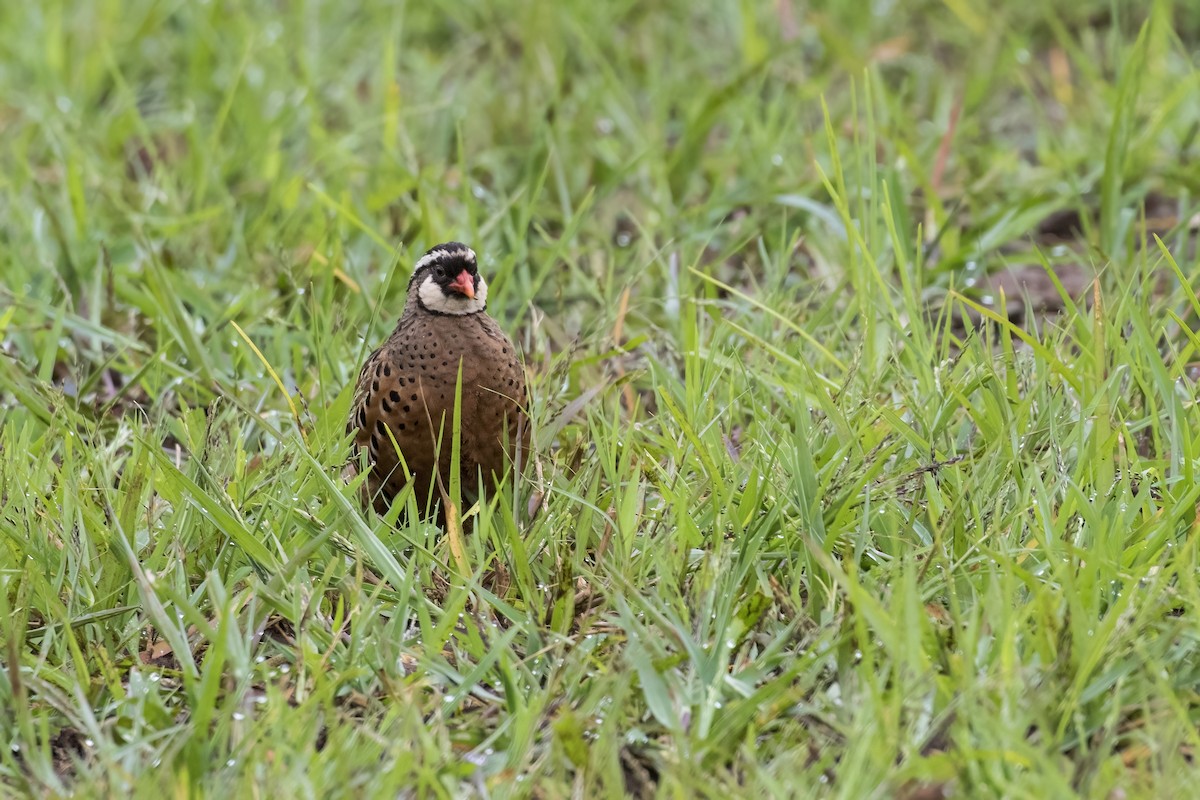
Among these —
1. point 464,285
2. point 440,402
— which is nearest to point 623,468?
point 440,402

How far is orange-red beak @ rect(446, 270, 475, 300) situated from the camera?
3.38m

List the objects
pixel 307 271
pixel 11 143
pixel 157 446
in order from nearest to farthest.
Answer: pixel 157 446 < pixel 307 271 < pixel 11 143

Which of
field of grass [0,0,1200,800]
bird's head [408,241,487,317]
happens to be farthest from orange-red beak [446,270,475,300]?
field of grass [0,0,1200,800]

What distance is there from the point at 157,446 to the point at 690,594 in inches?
42.6

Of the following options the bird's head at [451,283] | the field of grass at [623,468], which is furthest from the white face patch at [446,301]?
the field of grass at [623,468]

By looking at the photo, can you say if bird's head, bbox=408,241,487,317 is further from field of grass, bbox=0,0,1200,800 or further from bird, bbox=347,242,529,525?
field of grass, bbox=0,0,1200,800

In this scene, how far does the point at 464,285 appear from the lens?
3385 mm

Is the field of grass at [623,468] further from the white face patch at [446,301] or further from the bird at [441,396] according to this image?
the white face patch at [446,301]

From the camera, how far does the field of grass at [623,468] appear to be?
244 centimetres

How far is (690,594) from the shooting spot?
2.80 meters

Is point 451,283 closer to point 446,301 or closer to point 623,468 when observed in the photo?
point 446,301

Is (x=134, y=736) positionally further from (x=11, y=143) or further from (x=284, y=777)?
(x=11, y=143)

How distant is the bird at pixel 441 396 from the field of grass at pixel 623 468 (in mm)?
87

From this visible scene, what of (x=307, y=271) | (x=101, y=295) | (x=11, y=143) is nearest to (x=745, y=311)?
(x=307, y=271)
